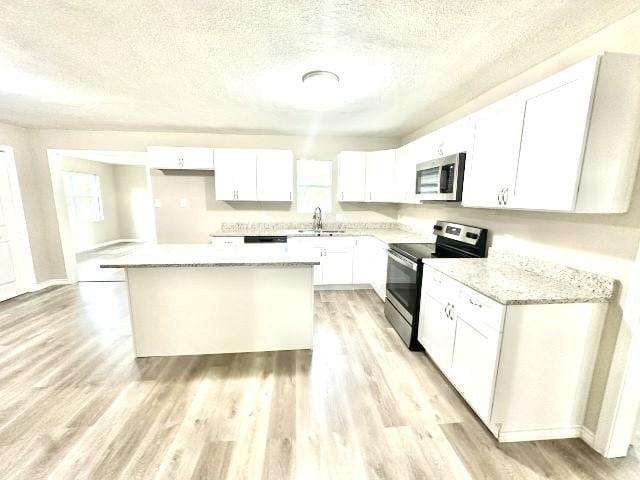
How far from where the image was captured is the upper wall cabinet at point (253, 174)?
4.02m

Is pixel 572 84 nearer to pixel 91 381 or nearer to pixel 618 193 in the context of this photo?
pixel 618 193

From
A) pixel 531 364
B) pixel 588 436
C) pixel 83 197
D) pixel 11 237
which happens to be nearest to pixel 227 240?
pixel 11 237

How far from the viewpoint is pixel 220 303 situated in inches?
96.1

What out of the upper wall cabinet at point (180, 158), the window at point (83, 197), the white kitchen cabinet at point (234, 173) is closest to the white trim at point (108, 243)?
the window at point (83, 197)

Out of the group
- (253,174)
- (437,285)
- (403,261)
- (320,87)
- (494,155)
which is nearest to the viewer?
(494,155)

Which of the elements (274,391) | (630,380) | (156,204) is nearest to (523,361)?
(630,380)

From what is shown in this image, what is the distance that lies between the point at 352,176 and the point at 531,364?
10.8ft

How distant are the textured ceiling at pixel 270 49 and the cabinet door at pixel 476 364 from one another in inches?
72.1

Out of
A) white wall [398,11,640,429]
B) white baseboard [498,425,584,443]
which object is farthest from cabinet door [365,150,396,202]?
white baseboard [498,425,584,443]

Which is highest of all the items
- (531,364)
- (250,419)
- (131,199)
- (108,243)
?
(131,199)

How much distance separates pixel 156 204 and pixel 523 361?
5.02m

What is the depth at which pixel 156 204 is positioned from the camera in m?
4.40

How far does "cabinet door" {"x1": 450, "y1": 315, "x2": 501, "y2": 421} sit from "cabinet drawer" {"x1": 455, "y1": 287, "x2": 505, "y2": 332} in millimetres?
37

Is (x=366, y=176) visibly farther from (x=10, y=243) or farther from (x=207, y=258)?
(x=10, y=243)
